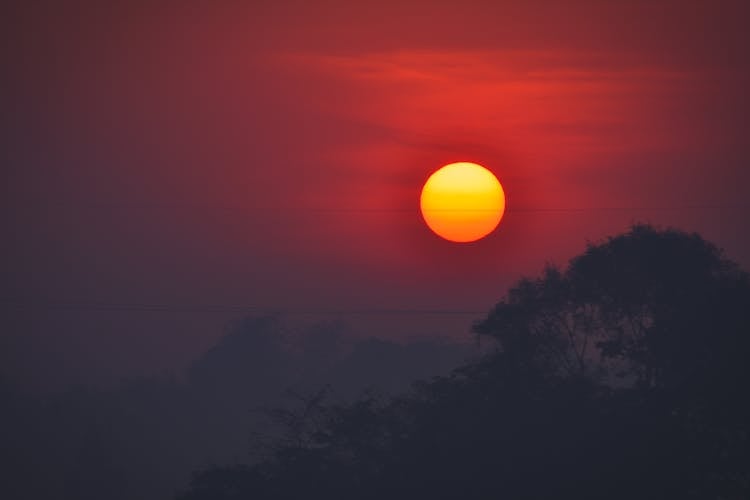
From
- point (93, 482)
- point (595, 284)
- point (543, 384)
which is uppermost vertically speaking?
point (595, 284)

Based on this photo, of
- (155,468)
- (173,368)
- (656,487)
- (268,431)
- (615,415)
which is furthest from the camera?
(173,368)

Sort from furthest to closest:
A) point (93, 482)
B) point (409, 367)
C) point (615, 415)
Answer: point (409, 367)
point (93, 482)
point (615, 415)

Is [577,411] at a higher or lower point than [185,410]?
lower

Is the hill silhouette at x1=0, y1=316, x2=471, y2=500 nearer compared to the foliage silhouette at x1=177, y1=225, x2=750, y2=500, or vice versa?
the foliage silhouette at x1=177, y1=225, x2=750, y2=500

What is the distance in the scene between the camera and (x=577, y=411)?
27.4m

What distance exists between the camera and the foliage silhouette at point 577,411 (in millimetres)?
25266

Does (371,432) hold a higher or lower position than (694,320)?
lower

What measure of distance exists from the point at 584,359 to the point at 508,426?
329 cm

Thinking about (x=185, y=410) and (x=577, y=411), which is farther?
(x=185, y=410)

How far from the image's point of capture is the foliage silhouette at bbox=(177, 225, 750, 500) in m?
25.3

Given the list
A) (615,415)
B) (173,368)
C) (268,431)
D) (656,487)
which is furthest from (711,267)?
(173,368)

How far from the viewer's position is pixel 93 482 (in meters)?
63.3

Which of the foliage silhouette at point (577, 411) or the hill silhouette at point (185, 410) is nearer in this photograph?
the foliage silhouette at point (577, 411)

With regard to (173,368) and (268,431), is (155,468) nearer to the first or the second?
(268,431)
